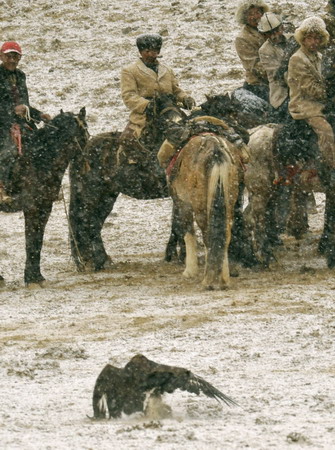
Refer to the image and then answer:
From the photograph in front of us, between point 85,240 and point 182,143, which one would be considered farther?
point 85,240

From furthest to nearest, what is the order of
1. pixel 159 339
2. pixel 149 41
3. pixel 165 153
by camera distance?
pixel 149 41
pixel 165 153
pixel 159 339

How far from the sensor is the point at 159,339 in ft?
31.7

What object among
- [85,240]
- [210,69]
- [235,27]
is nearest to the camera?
[85,240]

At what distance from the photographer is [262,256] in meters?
13.3

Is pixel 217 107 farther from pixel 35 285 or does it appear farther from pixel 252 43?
pixel 35 285

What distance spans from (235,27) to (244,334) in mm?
14269

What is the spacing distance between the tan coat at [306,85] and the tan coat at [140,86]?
1638mm

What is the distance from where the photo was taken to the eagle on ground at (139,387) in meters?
7.28

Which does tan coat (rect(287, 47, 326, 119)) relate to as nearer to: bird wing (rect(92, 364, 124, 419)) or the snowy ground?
the snowy ground

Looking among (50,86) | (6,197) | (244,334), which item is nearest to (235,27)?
(50,86)

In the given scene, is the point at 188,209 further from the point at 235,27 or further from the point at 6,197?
the point at 235,27

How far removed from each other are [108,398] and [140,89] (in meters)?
6.90

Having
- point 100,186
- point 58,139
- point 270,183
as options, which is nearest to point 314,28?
point 270,183

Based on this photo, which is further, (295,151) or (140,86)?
(140,86)
